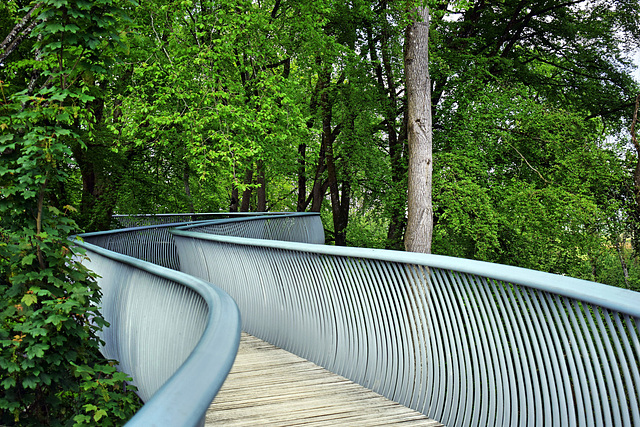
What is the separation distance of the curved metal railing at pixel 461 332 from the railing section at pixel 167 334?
1606mm

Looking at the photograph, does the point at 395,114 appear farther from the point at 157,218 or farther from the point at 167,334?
the point at 167,334

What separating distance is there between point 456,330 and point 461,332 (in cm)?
5

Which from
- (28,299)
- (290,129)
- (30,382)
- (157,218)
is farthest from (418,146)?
(157,218)

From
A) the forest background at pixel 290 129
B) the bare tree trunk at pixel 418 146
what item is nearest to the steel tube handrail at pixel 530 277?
the forest background at pixel 290 129

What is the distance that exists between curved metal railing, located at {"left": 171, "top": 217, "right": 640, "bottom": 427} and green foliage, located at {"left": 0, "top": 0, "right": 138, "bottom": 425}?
219 centimetres

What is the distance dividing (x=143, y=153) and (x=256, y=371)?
12673 mm

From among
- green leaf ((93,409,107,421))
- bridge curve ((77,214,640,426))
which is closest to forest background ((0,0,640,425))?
green leaf ((93,409,107,421))

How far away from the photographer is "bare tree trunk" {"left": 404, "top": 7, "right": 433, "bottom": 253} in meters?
11.2

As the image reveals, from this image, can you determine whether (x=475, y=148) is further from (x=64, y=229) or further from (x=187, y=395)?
(x=187, y=395)

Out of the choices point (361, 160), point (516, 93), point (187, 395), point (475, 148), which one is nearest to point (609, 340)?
point (187, 395)

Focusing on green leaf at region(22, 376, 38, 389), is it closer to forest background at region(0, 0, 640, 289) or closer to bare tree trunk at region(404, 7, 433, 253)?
forest background at region(0, 0, 640, 289)

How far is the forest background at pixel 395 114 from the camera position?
44.1 feet

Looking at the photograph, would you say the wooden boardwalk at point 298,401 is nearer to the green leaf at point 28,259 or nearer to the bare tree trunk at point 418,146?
the green leaf at point 28,259

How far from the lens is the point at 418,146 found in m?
11.2
